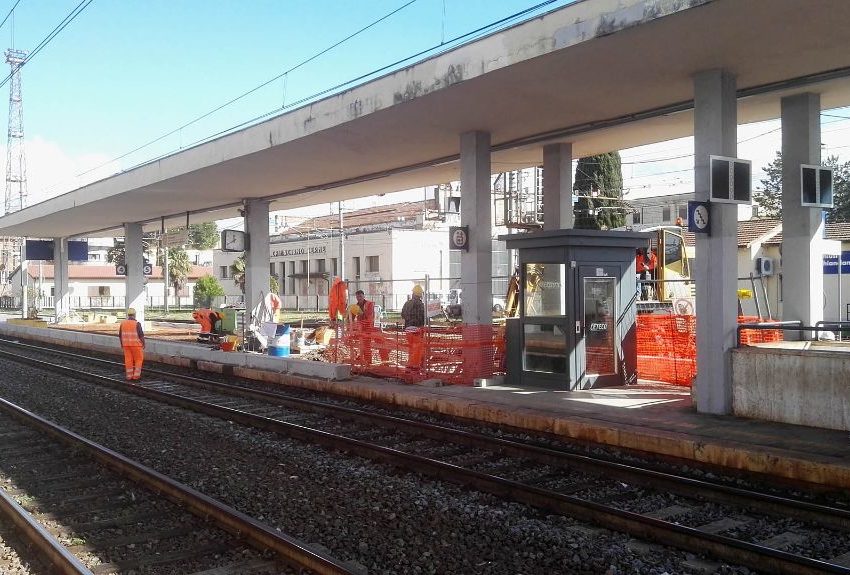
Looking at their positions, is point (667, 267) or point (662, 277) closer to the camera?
point (662, 277)

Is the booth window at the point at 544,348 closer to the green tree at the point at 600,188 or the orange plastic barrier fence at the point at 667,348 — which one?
the orange plastic barrier fence at the point at 667,348

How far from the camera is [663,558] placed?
5.75m

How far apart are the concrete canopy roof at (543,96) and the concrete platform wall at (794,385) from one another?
3785mm

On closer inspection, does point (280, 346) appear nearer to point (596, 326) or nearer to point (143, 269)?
point (596, 326)

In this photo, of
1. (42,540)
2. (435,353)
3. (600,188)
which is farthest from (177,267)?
(42,540)

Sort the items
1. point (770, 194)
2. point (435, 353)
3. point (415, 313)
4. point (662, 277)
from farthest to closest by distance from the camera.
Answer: point (770, 194), point (662, 277), point (415, 313), point (435, 353)

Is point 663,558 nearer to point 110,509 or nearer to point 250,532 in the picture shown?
point 250,532

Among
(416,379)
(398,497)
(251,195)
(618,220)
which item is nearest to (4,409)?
(416,379)

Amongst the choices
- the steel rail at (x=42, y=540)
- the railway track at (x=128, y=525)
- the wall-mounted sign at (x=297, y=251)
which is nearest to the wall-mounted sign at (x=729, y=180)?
the railway track at (x=128, y=525)

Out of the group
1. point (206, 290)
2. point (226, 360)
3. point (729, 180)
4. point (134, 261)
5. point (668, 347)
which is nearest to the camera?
point (729, 180)

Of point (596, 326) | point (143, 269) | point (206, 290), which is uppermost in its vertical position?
point (143, 269)

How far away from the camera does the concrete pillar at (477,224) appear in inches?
554

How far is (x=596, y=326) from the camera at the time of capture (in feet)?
41.8

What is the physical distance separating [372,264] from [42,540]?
4669 centimetres
